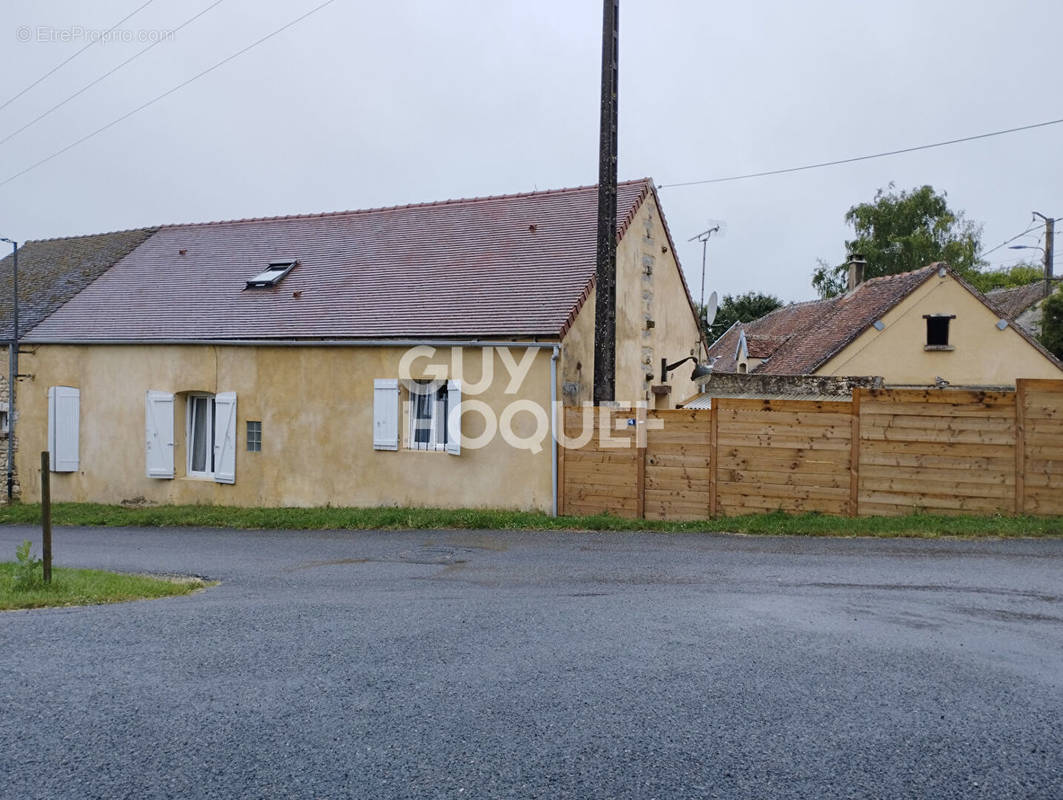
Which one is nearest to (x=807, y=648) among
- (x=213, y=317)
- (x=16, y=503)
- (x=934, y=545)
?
(x=934, y=545)

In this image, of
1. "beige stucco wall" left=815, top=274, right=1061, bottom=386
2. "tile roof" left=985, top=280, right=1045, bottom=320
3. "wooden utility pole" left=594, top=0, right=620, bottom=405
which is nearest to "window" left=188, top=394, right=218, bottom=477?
"wooden utility pole" left=594, top=0, right=620, bottom=405

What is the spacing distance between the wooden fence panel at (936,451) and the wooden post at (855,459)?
0.06 metres

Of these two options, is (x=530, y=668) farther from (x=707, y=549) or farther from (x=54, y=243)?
(x=54, y=243)

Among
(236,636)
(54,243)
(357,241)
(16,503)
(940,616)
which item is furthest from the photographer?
(54,243)

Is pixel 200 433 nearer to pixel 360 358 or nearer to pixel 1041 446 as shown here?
pixel 360 358

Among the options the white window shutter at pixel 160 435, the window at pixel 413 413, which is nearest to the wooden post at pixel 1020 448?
the window at pixel 413 413

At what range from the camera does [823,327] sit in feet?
90.3

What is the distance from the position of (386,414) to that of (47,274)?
13.1 meters

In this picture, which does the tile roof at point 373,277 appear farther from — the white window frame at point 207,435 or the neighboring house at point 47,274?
the white window frame at point 207,435

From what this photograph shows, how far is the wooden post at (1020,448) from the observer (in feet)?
38.0

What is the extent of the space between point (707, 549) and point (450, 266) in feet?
30.0

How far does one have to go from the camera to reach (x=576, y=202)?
18.1m

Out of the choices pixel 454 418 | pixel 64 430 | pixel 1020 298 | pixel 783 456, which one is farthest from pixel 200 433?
pixel 1020 298

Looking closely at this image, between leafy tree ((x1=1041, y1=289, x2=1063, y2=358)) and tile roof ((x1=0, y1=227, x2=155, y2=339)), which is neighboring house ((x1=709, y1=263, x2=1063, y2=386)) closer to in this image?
leafy tree ((x1=1041, y1=289, x2=1063, y2=358))
